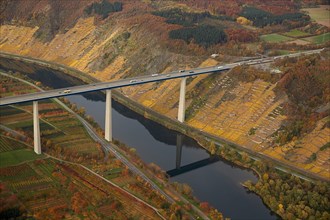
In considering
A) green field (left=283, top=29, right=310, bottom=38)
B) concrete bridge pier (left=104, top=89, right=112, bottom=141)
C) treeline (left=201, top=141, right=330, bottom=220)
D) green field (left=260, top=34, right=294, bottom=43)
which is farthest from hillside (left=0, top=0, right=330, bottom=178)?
concrete bridge pier (left=104, top=89, right=112, bottom=141)

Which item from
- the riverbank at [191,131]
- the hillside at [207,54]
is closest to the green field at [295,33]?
the hillside at [207,54]

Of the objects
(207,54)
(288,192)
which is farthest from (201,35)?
A: (288,192)

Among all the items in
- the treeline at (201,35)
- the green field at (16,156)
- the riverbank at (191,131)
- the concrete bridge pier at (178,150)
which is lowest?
the concrete bridge pier at (178,150)

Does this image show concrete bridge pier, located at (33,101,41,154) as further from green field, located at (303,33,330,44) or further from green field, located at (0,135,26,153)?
green field, located at (303,33,330,44)

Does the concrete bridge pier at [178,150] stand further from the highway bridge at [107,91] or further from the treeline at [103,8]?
the treeline at [103,8]

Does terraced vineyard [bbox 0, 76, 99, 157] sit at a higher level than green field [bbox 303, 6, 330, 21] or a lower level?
lower

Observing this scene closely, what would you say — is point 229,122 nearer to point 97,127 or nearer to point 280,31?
point 97,127
